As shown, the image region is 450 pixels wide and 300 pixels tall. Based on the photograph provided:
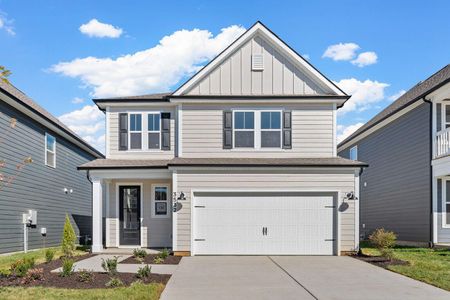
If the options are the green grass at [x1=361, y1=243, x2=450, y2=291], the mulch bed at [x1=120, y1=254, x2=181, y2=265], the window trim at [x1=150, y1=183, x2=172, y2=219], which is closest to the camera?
the green grass at [x1=361, y1=243, x2=450, y2=291]

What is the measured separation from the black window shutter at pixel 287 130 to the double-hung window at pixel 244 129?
3.59 feet

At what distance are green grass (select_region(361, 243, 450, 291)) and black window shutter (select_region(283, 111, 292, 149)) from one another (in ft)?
14.5

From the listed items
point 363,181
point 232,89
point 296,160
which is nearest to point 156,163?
point 232,89

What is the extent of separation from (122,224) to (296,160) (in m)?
6.75

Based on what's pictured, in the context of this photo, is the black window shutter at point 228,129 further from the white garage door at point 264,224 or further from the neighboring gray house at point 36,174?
the neighboring gray house at point 36,174

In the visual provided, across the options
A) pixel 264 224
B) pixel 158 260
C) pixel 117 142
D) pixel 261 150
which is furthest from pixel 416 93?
pixel 158 260

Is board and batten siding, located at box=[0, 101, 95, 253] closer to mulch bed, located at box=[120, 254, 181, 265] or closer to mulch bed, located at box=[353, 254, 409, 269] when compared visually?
mulch bed, located at box=[120, 254, 181, 265]

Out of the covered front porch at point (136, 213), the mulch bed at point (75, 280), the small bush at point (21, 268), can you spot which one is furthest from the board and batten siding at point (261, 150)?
the small bush at point (21, 268)

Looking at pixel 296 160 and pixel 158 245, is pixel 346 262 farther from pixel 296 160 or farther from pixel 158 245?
pixel 158 245

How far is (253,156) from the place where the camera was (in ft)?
52.0

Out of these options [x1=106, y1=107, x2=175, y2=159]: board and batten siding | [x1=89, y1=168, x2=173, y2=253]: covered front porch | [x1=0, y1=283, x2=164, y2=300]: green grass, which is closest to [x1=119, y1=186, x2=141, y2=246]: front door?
[x1=89, y1=168, x2=173, y2=253]: covered front porch

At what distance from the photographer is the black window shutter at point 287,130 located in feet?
52.1

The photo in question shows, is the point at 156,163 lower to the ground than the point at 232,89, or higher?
lower

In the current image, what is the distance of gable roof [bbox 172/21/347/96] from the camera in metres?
15.9
